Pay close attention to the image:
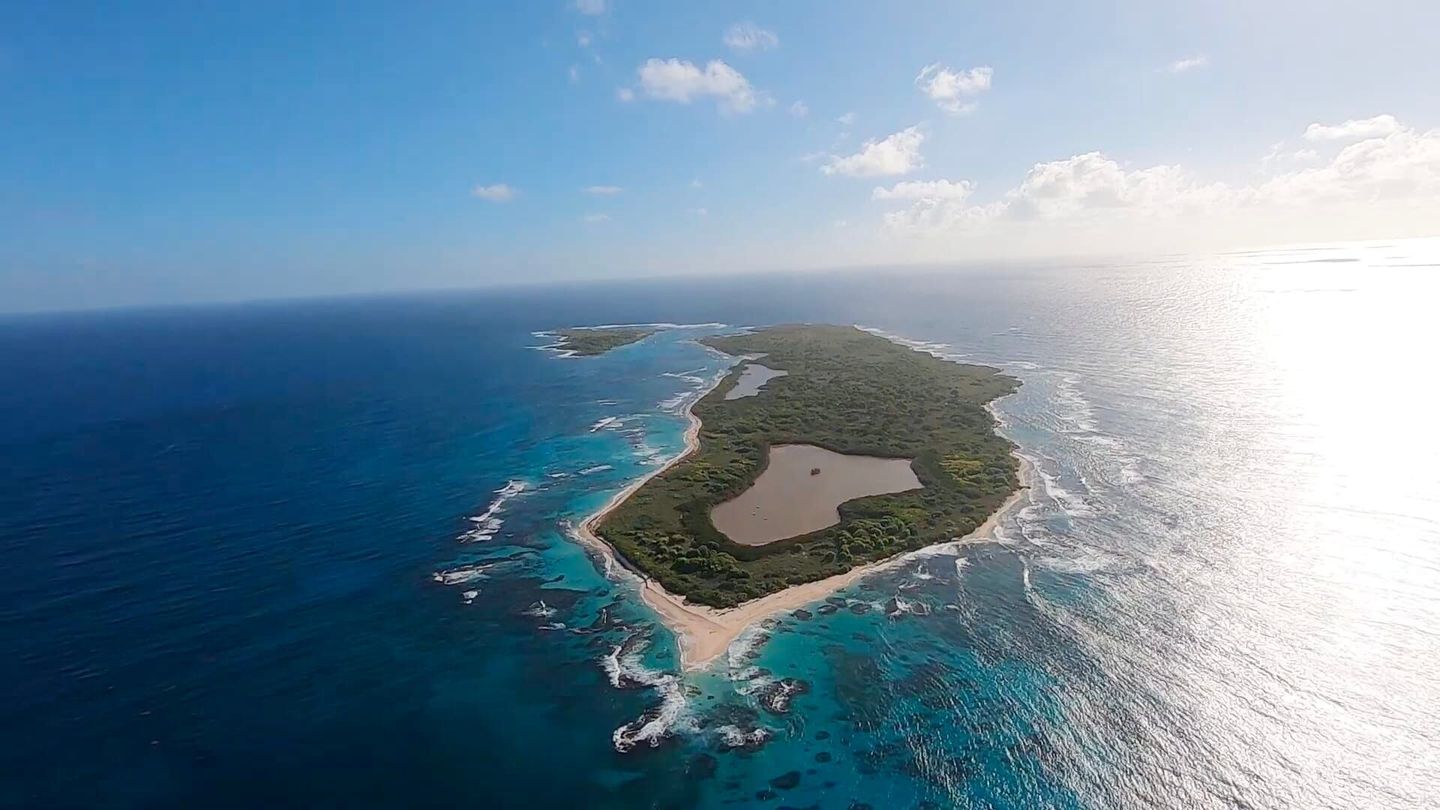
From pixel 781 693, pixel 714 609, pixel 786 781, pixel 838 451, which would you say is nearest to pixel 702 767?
pixel 786 781

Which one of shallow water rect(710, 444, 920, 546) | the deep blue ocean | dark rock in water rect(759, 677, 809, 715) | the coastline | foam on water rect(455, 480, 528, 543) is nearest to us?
the deep blue ocean

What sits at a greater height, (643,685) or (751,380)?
(751,380)

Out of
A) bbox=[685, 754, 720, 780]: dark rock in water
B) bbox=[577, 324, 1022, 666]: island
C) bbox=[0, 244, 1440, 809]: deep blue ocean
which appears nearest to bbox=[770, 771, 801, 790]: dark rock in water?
bbox=[0, 244, 1440, 809]: deep blue ocean

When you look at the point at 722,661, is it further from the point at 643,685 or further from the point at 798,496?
the point at 798,496

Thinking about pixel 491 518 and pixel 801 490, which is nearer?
pixel 491 518

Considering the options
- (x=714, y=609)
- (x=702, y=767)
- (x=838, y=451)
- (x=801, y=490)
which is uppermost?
(x=838, y=451)

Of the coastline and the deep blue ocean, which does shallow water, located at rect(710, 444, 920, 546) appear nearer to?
the coastline
